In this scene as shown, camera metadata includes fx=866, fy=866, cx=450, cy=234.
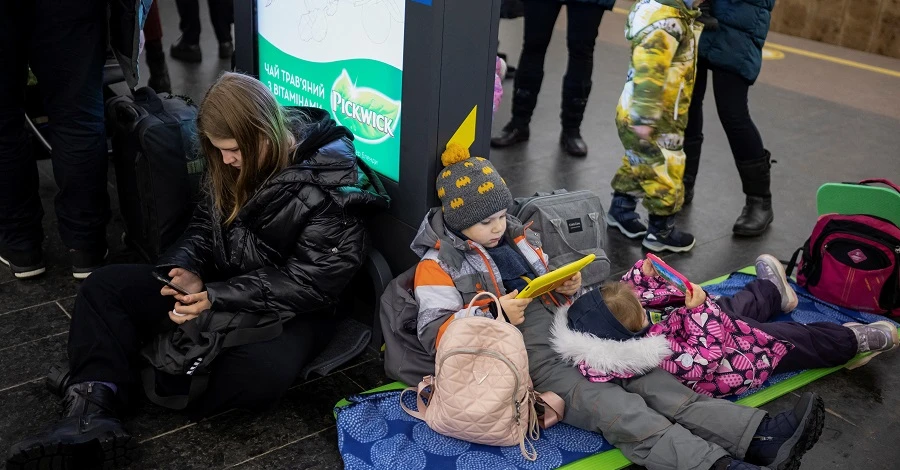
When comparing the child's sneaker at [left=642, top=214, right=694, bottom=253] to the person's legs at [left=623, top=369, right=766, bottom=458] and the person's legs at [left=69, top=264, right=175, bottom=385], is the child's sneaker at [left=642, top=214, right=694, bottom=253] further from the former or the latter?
the person's legs at [left=69, top=264, right=175, bottom=385]

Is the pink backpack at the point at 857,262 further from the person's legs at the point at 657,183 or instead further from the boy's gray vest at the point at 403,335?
the boy's gray vest at the point at 403,335

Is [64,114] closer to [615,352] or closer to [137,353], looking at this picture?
[137,353]

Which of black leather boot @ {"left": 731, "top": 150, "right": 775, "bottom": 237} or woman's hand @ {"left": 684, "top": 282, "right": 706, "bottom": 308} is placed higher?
woman's hand @ {"left": 684, "top": 282, "right": 706, "bottom": 308}

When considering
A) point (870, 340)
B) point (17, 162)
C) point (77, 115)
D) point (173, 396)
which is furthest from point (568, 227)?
point (17, 162)

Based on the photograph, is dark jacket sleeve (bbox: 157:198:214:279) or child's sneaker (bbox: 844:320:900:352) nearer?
dark jacket sleeve (bbox: 157:198:214:279)

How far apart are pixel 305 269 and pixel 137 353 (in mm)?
631

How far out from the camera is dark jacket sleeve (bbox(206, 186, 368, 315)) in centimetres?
287

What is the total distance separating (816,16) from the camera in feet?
31.3

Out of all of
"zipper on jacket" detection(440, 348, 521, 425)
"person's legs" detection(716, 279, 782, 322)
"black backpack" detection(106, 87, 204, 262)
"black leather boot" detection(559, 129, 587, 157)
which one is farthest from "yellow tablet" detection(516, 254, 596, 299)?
"black leather boot" detection(559, 129, 587, 157)

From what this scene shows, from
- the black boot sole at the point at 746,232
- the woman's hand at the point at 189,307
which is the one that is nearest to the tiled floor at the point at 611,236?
the black boot sole at the point at 746,232

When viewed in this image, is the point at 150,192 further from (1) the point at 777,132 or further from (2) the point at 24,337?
(1) the point at 777,132

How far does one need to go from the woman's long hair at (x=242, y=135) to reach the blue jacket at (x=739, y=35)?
7.63ft

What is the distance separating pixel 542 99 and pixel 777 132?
1.76 meters

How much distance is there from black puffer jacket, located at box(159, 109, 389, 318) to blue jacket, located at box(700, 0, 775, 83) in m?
2.15
